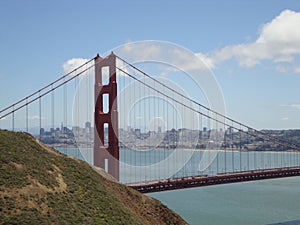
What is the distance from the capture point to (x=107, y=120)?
28.8m

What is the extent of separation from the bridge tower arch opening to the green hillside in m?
8.57

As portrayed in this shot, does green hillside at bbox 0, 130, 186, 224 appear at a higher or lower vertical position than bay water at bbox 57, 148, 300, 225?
higher

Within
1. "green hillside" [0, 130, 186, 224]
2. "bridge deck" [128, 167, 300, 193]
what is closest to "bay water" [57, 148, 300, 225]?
"bridge deck" [128, 167, 300, 193]

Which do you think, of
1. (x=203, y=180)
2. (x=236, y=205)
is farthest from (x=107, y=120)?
(x=236, y=205)

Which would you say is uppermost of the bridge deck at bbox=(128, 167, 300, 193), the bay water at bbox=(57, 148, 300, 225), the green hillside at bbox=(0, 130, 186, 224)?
the green hillside at bbox=(0, 130, 186, 224)

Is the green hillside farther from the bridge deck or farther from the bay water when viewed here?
the bay water

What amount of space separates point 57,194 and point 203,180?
61.7ft

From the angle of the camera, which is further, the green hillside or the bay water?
the bay water

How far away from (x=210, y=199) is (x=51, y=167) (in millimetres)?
28747

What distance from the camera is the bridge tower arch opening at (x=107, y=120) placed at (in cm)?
2809

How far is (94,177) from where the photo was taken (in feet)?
59.6

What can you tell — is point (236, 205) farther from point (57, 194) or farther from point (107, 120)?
point (57, 194)

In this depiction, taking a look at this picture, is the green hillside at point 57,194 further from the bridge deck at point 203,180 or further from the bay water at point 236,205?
the bay water at point 236,205

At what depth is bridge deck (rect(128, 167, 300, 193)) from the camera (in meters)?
28.6
